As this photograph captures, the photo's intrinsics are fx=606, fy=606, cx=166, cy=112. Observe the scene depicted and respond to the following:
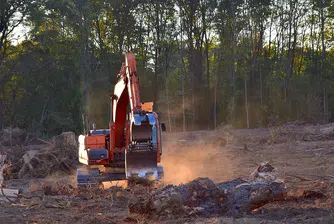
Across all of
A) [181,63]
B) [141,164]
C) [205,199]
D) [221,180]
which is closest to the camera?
[205,199]

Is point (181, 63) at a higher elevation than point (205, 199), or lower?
higher

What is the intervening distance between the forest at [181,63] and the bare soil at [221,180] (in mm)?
8380

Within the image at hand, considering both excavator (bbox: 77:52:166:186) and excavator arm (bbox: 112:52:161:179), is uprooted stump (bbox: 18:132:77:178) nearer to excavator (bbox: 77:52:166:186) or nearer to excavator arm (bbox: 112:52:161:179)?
excavator (bbox: 77:52:166:186)

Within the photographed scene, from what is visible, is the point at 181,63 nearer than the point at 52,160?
No

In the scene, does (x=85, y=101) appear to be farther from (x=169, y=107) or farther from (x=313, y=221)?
(x=313, y=221)

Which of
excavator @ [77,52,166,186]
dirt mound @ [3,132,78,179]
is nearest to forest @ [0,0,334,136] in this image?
dirt mound @ [3,132,78,179]

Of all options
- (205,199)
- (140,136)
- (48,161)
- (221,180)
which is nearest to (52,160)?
(48,161)

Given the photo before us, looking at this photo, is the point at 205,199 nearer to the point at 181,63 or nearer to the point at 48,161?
the point at 48,161

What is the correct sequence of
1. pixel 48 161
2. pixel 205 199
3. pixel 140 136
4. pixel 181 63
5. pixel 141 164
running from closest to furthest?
1. pixel 205 199
2. pixel 140 136
3. pixel 141 164
4. pixel 48 161
5. pixel 181 63

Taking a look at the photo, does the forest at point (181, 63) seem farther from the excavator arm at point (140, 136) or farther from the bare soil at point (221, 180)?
the excavator arm at point (140, 136)

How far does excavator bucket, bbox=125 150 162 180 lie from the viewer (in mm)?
11789

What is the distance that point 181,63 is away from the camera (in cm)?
4131

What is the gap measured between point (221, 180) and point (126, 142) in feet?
9.89

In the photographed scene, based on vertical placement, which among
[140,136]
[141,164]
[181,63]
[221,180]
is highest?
[181,63]
